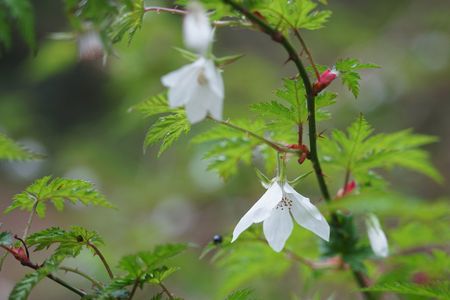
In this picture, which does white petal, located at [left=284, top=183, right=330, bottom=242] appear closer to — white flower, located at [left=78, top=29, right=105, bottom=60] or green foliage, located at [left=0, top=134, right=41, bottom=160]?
green foliage, located at [left=0, top=134, right=41, bottom=160]

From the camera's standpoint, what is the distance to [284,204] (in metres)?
1.32

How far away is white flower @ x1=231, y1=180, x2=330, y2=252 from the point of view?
123 centimetres

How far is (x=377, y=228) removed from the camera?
1.54m

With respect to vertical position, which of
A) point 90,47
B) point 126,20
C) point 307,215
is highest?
point 90,47

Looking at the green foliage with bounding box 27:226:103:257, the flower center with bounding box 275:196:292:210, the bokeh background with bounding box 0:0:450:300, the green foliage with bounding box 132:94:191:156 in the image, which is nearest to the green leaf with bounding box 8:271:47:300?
the green foliage with bounding box 27:226:103:257

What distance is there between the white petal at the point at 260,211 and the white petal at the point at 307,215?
0.12ft

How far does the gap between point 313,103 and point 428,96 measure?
4794 mm

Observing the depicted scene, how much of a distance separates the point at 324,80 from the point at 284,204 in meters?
0.32

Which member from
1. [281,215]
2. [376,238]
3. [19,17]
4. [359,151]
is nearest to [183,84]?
[19,17]

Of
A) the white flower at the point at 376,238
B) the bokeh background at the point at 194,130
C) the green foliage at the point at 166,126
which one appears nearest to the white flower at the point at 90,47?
the bokeh background at the point at 194,130

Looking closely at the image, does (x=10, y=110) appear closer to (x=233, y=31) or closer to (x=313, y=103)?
(x=313, y=103)

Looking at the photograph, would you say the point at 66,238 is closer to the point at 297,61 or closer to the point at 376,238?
the point at 297,61

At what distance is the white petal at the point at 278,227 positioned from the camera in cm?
126

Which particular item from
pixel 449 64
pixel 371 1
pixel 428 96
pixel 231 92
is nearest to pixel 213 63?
pixel 231 92
